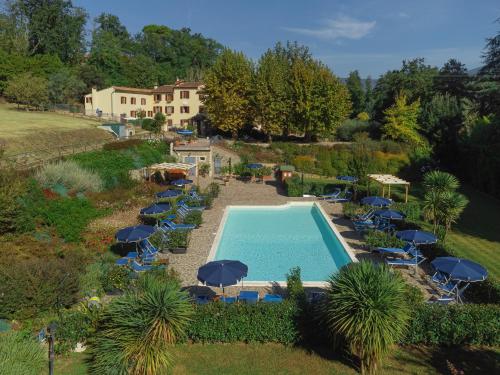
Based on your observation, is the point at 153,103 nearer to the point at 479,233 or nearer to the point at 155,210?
the point at 155,210

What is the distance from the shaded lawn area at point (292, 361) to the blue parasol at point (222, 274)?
74.1 inches

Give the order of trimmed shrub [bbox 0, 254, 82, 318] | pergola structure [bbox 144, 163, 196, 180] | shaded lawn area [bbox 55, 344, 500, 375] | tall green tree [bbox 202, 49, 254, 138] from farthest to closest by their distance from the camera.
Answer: tall green tree [bbox 202, 49, 254, 138]
pergola structure [bbox 144, 163, 196, 180]
trimmed shrub [bbox 0, 254, 82, 318]
shaded lawn area [bbox 55, 344, 500, 375]

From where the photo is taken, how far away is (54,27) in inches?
2840

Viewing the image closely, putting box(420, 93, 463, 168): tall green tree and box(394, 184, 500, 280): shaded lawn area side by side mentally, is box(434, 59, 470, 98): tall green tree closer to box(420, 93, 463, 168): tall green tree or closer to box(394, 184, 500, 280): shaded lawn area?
box(420, 93, 463, 168): tall green tree

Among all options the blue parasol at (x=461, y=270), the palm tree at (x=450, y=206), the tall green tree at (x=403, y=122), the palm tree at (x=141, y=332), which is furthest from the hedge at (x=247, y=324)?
the tall green tree at (x=403, y=122)

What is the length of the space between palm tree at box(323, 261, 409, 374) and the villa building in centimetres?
5118

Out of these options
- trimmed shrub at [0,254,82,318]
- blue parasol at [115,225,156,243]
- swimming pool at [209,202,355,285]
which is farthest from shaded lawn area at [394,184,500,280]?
trimmed shrub at [0,254,82,318]

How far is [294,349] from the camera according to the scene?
11258mm

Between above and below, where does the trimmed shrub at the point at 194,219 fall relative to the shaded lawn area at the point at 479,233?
below

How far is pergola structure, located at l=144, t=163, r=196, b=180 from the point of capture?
96.7 ft

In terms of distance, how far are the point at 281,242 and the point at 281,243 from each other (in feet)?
0.53

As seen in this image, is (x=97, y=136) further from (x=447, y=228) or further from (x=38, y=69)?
(x=447, y=228)

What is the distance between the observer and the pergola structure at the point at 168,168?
29469 mm

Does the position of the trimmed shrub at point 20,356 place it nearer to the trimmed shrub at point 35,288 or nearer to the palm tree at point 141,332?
the palm tree at point 141,332
